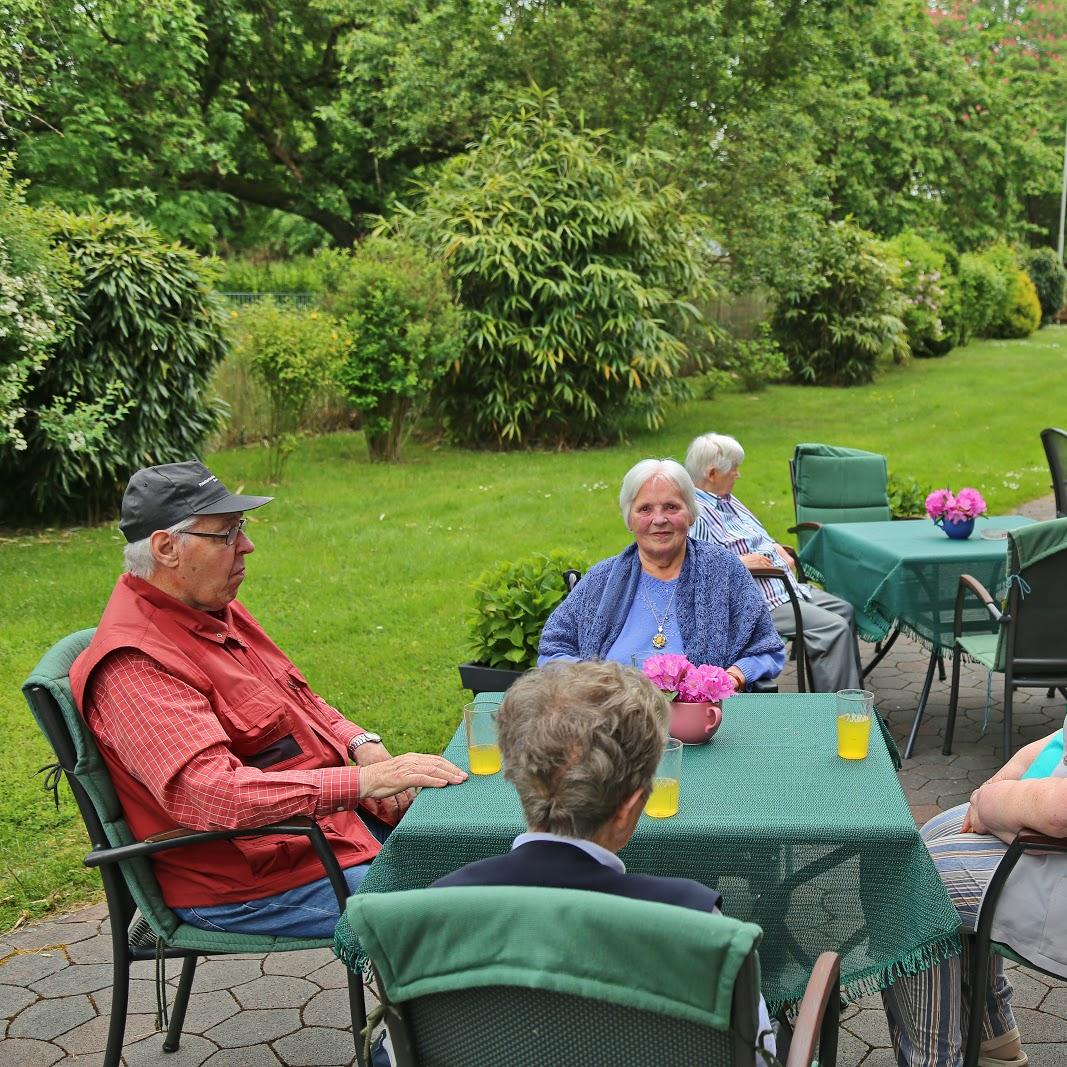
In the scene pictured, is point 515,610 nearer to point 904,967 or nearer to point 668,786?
point 668,786

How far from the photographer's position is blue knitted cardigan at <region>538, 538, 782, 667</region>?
3971 millimetres

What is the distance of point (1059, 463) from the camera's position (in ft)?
23.3

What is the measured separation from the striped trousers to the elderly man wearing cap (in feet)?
3.84

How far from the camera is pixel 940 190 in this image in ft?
103

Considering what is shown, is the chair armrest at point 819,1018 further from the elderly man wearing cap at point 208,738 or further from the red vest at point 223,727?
the red vest at point 223,727

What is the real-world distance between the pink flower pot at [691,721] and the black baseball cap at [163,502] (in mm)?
1223

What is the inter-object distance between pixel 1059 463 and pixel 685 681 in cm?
498

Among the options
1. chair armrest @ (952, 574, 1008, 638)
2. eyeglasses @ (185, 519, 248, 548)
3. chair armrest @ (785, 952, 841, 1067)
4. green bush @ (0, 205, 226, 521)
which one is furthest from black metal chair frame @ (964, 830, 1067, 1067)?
green bush @ (0, 205, 226, 521)

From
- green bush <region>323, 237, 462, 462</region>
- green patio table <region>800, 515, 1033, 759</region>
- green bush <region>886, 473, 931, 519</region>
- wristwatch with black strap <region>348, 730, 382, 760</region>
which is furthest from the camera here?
green bush <region>323, 237, 462, 462</region>

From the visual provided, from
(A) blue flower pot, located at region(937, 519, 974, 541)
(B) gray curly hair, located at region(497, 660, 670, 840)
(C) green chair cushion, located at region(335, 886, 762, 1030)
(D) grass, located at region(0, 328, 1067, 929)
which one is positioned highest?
(B) gray curly hair, located at region(497, 660, 670, 840)

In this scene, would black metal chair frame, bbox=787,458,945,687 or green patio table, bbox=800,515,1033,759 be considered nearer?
green patio table, bbox=800,515,1033,759

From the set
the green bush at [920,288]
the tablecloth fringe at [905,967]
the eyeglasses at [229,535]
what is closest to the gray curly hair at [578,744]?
the tablecloth fringe at [905,967]

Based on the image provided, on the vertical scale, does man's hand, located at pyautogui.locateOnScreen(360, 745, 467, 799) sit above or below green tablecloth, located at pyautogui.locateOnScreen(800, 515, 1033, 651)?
above

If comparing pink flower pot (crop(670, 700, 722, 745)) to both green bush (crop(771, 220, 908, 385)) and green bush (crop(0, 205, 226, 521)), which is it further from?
green bush (crop(771, 220, 908, 385))
